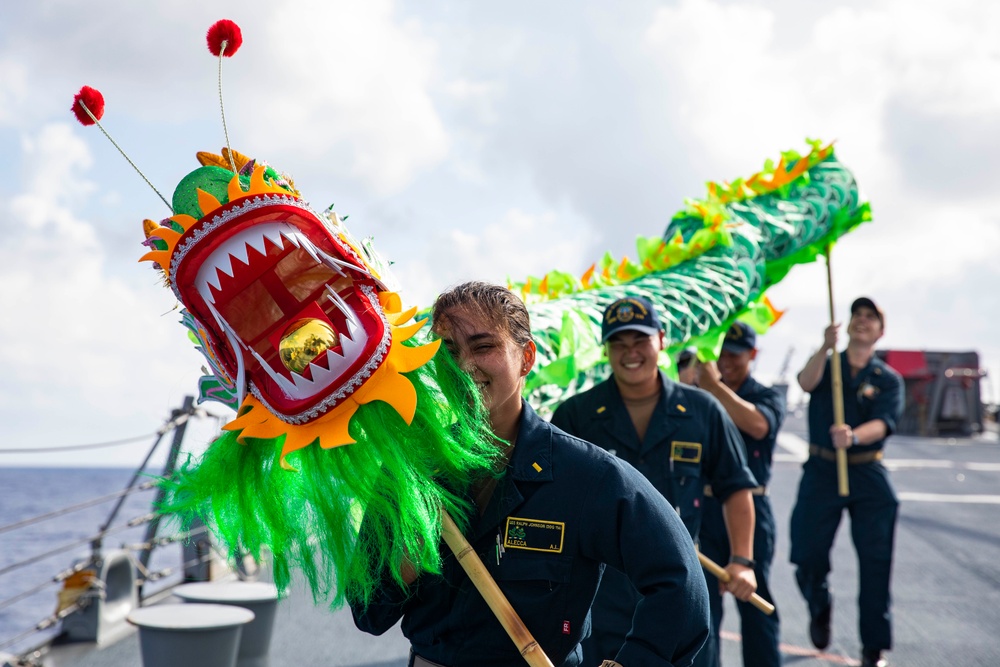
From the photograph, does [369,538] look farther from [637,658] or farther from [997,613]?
[997,613]

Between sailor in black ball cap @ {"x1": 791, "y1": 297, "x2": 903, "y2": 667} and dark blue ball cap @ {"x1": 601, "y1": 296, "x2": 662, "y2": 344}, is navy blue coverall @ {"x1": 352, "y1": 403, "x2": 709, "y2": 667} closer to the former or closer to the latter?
dark blue ball cap @ {"x1": 601, "y1": 296, "x2": 662, "y2": 344}

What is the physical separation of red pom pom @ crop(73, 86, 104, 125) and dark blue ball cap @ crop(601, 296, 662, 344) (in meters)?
2.07

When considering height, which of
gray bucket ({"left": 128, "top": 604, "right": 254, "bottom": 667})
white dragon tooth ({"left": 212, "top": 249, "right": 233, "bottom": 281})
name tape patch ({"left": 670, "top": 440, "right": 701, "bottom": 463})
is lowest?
gray bucket ({"left": 128, "top": 604, "right": 254, "bottom": 667})

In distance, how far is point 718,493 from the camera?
11.4ft

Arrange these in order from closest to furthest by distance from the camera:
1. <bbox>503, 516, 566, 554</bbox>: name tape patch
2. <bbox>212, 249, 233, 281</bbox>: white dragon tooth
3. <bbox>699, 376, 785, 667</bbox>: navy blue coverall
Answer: <bbox>212, 249, 233, 281</bbox>: white dragon tooth < <bbox>503, 516, 566, 554</bbox>: name tape patch < <bbox>699, 376, 785, 667</bbox>: navy blue coverall

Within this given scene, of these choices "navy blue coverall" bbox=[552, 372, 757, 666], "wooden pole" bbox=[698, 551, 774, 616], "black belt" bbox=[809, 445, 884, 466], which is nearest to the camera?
"wooden pole" bbox=[698, 551, 774, 616]

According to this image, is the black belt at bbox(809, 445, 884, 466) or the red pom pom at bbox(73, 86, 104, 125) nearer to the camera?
the red pom pom at bbox(73, 86, 104, 125)

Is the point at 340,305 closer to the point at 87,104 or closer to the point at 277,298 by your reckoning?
the point at 277,298

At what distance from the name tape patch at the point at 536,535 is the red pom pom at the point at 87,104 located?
1104 mm

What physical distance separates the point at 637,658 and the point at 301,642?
12.5 ft

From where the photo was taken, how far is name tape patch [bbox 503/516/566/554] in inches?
74.3

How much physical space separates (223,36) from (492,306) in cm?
75

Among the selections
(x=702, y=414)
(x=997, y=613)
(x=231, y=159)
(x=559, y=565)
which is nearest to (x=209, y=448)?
(x=231, y=159)

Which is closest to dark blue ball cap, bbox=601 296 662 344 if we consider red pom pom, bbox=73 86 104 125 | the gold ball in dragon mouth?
the gold ball in dragon mouth
